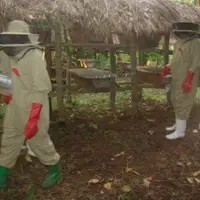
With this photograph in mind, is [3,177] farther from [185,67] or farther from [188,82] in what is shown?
[185,67]

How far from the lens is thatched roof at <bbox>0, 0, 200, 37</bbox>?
5.14 meters

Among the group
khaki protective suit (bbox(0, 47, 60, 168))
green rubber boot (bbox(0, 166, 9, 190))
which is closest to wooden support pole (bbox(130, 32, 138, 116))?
khaki protective suit (bbox(0, 47, 60, 168))

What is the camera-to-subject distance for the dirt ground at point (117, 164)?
388 centimetres

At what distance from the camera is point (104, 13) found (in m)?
5.71

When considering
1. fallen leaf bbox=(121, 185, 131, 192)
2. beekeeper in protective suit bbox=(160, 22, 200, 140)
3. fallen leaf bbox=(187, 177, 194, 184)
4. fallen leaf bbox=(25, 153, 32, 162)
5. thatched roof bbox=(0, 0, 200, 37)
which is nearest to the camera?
fallen leaf bbox=(121, 185, 131, 192)

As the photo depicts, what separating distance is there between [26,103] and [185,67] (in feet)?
9.95

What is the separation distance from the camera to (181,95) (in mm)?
5434

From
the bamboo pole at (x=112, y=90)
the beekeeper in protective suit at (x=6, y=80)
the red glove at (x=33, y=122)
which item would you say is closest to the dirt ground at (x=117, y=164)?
the bamboo pole at (x=112, y=90)

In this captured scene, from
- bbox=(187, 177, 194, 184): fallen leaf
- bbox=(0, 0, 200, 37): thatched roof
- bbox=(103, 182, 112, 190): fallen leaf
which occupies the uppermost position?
bbox=(0, 0, 200, 37): thatched roof

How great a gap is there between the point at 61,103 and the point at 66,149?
999mm

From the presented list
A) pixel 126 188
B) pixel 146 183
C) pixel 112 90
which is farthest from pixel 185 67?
pixel 126 188

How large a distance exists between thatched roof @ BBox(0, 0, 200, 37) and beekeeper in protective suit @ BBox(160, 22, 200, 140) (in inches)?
36.1

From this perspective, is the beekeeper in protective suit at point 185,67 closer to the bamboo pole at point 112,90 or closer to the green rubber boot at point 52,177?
the bamboo pole at point 112,90

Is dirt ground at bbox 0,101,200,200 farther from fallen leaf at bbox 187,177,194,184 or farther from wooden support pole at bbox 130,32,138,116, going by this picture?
wooden support pole at bbox 130,32,138,116
